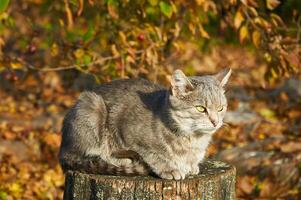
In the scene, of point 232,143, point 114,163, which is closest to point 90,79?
point 232,143

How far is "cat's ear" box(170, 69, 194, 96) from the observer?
14.2 feet

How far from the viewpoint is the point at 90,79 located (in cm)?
1014

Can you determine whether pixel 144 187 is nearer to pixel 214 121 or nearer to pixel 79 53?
pixel 214 121

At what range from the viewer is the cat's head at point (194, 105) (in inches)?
171

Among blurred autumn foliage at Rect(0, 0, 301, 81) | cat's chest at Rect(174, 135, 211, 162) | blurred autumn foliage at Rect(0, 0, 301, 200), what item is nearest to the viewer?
cat's chest at Rect(174, 135, 211, 162)

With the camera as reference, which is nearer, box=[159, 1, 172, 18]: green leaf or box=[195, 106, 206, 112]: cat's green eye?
box=[195, 106, 206, 112]: cat's green eye

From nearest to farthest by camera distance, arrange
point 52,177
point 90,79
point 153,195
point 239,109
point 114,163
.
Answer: point 153,195 < point 114,163 < point 52,177 < point 239,109 < point 90,79

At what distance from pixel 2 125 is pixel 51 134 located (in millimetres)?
709

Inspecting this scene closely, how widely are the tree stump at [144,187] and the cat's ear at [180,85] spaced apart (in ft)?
1.88

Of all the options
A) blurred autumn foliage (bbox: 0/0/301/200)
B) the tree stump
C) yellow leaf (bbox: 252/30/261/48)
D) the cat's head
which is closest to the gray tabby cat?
the cat's head

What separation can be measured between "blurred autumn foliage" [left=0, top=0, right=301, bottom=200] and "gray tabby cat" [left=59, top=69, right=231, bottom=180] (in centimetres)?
99

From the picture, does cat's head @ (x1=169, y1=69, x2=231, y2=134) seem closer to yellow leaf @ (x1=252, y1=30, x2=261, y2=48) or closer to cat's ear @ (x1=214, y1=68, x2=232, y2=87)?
cat's ear @ (x1=214, y1=68, x2=232, y2=87)

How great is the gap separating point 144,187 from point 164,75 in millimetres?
2831

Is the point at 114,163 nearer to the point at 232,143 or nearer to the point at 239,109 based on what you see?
the point at 232,143
